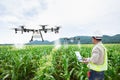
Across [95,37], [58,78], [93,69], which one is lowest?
[58,78]

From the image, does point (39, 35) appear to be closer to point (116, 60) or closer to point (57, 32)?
point (57, 32)

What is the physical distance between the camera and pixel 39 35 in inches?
1674

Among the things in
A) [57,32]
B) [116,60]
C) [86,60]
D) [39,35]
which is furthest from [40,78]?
[39,35]

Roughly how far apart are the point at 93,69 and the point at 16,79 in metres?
4.02

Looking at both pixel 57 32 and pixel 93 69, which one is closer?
pixel 93 69

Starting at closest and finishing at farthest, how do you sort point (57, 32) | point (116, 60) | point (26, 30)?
point (116, 60)
point (57, 32)
point (26, 30)

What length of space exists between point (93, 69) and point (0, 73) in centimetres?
508

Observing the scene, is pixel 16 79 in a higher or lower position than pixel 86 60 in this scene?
lower

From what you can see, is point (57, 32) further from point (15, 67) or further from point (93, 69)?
point (93, 69)

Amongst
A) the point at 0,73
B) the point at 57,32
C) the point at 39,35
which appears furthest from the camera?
the point at 39,35

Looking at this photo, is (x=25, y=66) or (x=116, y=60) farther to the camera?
(x=116, y=60)

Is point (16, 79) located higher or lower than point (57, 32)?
lower

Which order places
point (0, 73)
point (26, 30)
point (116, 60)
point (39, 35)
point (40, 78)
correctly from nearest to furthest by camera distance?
point (40, 78) → point (0, 73) → point (116, 60) → point (26, 30) → point (39, 35)

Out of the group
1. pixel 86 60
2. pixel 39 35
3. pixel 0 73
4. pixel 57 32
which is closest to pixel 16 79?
pixel 0 73
